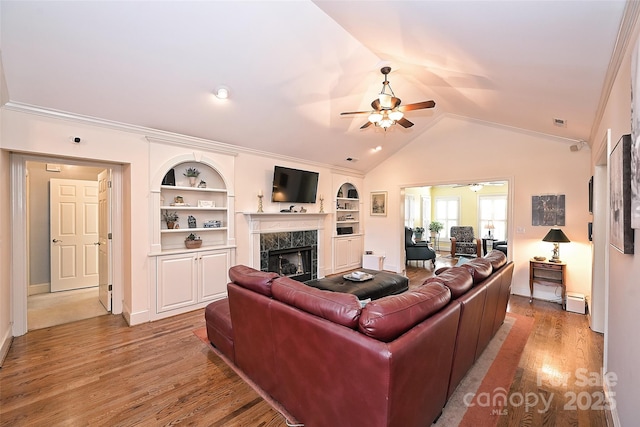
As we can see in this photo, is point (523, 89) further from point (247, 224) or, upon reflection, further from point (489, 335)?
point (247, 224)

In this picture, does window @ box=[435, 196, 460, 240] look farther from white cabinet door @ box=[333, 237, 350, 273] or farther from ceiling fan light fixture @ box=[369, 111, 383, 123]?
ceiling fan light fixture @ box=[369, 111, 383, 123]

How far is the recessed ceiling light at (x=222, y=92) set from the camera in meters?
3.24

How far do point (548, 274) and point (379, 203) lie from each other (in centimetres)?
352

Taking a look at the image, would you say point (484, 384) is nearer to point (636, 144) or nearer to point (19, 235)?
point (636, 144)

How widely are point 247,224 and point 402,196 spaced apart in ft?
12.4

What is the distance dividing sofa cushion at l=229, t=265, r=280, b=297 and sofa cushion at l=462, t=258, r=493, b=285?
1754 millimetres

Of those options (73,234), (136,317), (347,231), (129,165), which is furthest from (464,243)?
(73,234)

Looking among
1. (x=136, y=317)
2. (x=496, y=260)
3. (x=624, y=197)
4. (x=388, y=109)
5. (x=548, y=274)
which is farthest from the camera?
(x=548, y=274)

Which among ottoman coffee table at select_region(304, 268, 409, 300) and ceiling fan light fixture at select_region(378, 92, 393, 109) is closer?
ceiling fan light fixture at select_region(378, 92, 393, 109)

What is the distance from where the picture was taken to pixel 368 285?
3.69 m

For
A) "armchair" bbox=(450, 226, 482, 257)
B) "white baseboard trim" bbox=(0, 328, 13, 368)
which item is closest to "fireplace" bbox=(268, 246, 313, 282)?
"white baseboard trim" bbox=(0, 328, 13, 368)

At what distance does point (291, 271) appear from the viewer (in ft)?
17.9

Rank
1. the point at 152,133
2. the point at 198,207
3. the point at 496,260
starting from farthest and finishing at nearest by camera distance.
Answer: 1. the point at 198,207
2. the point at 152,133
3. the point at 496,260

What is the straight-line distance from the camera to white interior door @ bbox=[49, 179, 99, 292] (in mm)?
4691
